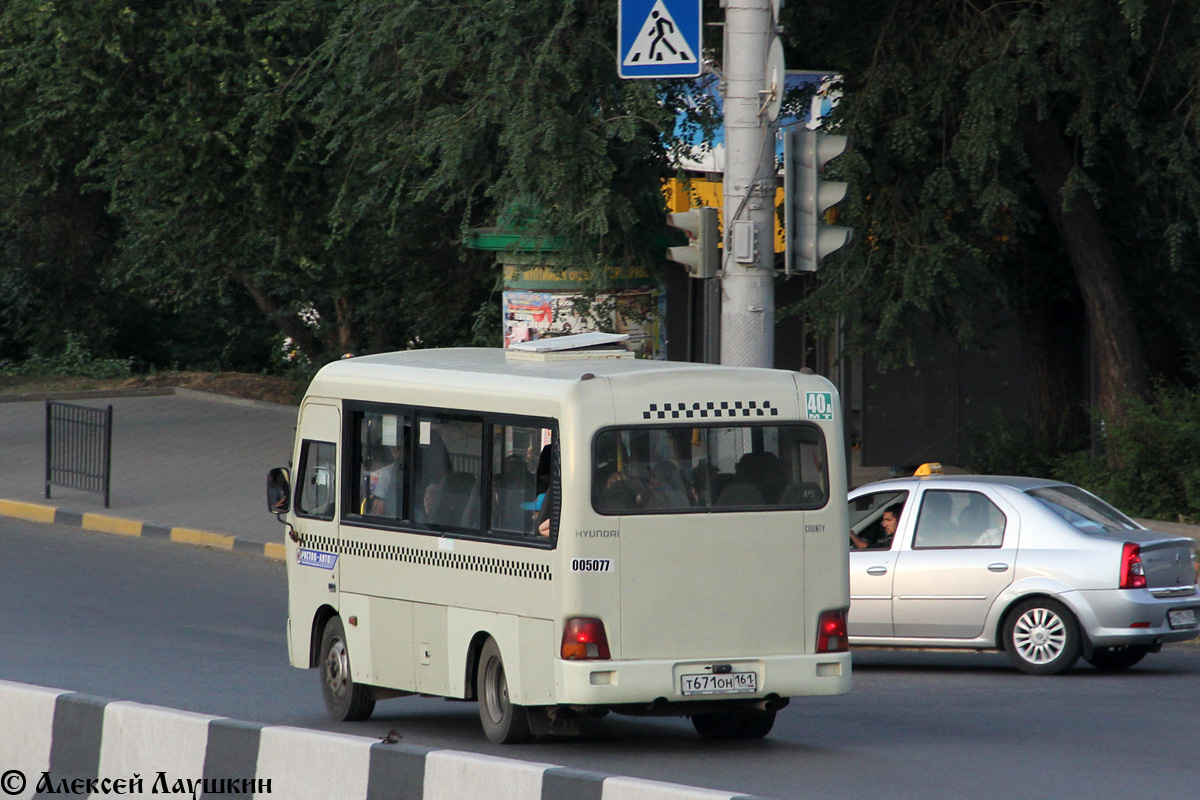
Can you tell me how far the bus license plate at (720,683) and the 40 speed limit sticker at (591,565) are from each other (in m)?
0.70

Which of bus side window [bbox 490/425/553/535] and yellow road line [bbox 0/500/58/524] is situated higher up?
bus side window [bbox 490/425/553/535]

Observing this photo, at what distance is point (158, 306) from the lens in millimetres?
34000

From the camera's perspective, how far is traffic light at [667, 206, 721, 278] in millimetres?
13070

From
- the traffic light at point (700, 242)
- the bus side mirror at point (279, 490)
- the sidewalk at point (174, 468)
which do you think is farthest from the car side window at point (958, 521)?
the sidewalk at point (174, 468)

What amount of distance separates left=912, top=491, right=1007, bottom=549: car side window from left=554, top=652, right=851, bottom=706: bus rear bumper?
3723 mm

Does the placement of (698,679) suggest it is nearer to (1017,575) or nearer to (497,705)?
(497,705)

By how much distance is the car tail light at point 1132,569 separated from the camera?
39.0 ft

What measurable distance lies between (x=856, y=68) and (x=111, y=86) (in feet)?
36.5

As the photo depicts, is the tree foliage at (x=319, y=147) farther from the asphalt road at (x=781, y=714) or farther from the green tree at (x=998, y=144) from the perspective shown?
the asphalt road at (x=781, y=714)

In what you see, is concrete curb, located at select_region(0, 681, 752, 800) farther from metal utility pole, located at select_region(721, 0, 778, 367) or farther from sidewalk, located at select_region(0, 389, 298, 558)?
sidewalk, located at select_region(0, 389, 298, 558)

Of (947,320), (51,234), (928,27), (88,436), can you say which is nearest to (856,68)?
(928,27)

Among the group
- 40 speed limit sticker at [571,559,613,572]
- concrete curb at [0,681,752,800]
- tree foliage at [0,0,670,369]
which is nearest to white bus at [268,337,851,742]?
40 speed limit sticker at [571,559,613,572]

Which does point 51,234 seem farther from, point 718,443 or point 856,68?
point 718,443

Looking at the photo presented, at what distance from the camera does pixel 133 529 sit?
18.5 m
